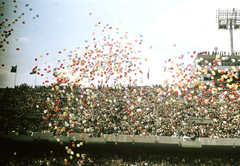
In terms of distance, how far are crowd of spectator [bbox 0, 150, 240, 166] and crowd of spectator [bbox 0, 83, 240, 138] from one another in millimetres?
2191

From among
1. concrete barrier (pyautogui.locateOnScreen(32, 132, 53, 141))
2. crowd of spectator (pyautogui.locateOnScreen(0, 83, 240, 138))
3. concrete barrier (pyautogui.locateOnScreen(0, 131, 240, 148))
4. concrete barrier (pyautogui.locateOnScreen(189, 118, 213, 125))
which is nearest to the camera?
concrete barrier (pyautogui.locateOnScreen(0, 131, 240, 148))

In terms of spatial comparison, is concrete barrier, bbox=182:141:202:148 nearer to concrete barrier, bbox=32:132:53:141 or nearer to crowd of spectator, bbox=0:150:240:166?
crowd of spectator, bbox=0:150:240:166

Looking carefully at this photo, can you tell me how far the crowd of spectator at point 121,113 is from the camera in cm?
2364

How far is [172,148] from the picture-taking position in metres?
24.0

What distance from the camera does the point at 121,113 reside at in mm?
26188

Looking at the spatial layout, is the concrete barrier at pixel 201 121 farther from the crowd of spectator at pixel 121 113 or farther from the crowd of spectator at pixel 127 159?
the crowd of spectator at pixel 127 159

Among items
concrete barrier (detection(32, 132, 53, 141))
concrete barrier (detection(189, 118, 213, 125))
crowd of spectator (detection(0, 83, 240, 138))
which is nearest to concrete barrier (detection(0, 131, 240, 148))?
concrete barrier (detection(32, 132, 53, 141))

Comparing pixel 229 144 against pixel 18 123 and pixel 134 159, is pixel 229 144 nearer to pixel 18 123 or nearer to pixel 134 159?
pixel 134 159

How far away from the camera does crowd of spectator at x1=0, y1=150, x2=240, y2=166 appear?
22734 millimetres

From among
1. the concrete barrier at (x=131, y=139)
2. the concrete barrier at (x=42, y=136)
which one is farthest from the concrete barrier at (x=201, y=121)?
the concrete barrier at (x=42, y=136)

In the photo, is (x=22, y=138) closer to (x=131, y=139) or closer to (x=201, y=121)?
(x=131, y=139)

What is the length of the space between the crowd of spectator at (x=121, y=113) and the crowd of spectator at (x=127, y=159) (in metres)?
2.19

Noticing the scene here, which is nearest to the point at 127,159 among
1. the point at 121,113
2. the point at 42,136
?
the point at 121,113

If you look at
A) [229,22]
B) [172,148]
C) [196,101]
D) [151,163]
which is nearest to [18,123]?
[151,163]
